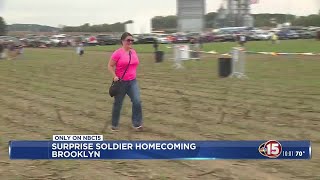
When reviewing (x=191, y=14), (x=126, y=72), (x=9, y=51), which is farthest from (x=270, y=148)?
(x=9, y=51)

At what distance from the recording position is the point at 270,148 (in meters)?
4.46

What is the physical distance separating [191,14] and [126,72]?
17259mm

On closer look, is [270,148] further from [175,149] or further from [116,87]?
[116,87]

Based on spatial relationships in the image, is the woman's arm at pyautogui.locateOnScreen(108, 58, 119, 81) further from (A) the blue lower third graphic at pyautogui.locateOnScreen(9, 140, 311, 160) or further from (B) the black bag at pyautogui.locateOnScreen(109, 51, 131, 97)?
(A) the blue lower third graphic at pyautogui.locateOnScreen(9, 140, 311, 160)

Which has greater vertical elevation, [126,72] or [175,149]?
[126,72]

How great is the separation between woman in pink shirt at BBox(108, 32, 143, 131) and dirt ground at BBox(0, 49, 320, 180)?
33cm

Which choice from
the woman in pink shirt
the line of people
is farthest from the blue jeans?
the line of people

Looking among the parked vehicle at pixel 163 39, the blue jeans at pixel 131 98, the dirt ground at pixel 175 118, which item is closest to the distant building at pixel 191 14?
the dirt ground at pixel 175 118

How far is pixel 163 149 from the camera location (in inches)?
179

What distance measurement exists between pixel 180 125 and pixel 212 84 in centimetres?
729

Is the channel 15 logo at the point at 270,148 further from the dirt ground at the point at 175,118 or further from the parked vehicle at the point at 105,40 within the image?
the parked vehicle at the point at 105,40

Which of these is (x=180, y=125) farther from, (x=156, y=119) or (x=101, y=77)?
(x=101, y=77)

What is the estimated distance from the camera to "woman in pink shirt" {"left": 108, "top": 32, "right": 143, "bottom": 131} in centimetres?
809

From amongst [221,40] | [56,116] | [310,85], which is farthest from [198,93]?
[221,40]
